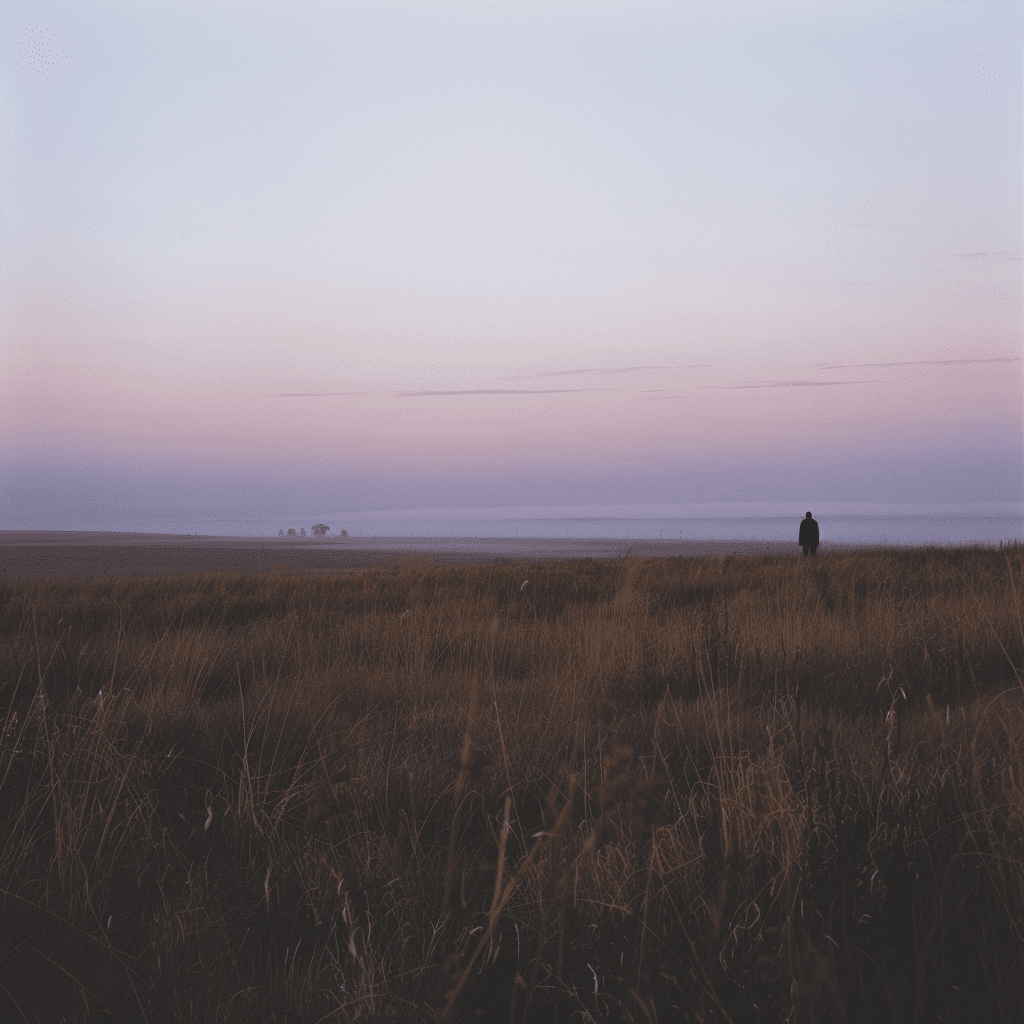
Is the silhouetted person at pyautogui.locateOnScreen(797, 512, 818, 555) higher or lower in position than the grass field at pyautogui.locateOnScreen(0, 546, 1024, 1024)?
higher

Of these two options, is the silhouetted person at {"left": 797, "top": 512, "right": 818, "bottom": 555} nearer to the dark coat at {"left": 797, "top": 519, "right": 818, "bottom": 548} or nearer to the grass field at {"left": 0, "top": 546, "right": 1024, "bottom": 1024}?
the dark coat at {"left": 797, "top": 519, "right": 818, "bottom": 548}

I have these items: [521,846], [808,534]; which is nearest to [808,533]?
[808,534]

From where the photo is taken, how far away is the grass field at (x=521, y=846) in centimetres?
150

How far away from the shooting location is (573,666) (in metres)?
4.79

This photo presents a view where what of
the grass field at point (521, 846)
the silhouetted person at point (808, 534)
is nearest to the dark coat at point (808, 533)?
the silhouetted person at point (808, 534)

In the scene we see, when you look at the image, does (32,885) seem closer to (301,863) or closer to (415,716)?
(301,863)

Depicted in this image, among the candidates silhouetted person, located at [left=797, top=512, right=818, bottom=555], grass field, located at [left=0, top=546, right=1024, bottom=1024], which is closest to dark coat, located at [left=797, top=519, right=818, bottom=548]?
silhouetted person, located at [left=797, top=512, right=818, bottom=555]

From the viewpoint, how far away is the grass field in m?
1.50

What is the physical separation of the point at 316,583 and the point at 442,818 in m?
9.44

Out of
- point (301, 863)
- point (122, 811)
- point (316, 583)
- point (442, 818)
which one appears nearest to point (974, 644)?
point (442, 818)

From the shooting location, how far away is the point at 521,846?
91.2 inches

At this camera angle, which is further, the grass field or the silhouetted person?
the silhouetted person

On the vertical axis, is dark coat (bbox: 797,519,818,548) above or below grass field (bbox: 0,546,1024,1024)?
above

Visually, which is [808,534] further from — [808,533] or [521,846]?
[521,846]
